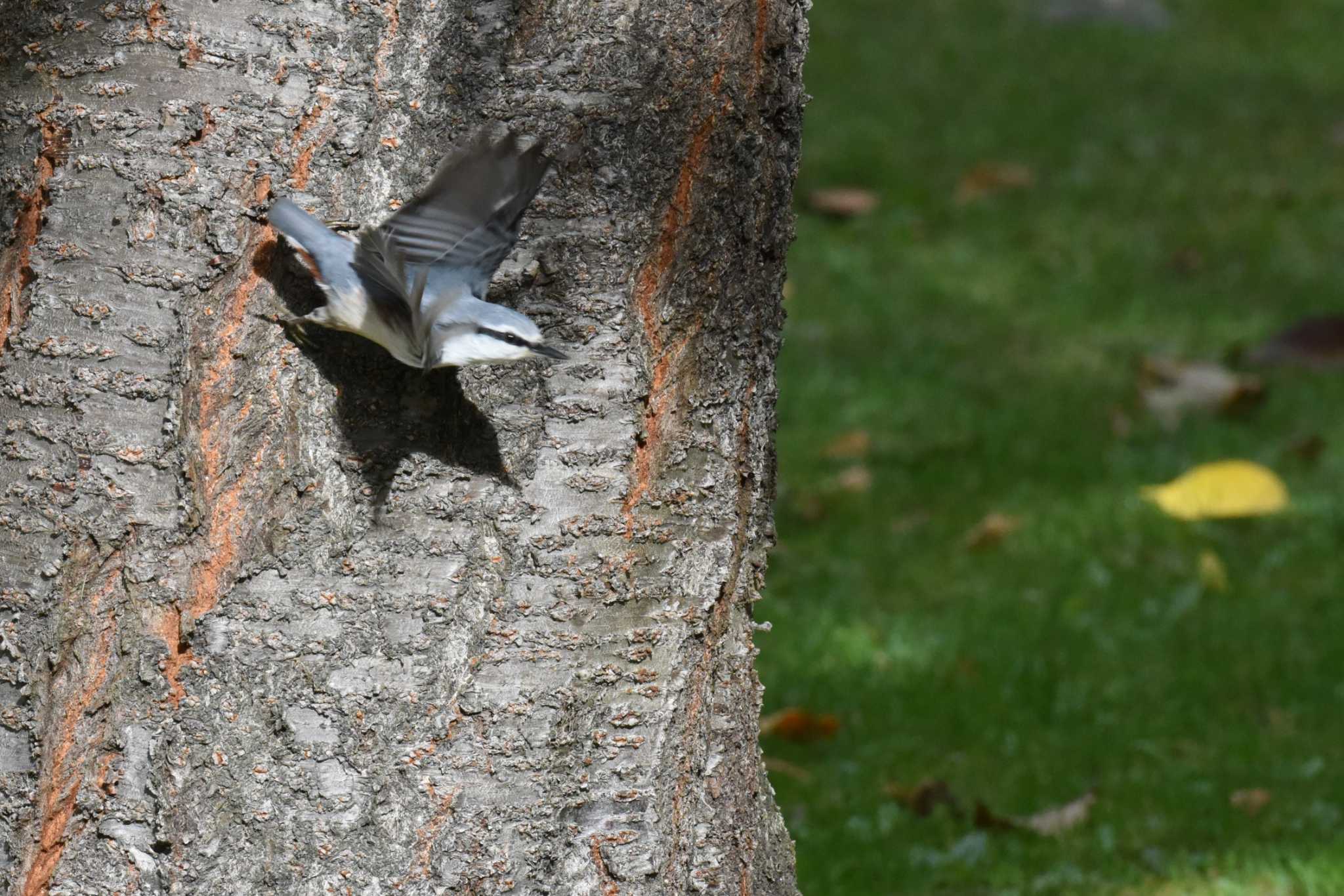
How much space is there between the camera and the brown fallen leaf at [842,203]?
777 centimetres

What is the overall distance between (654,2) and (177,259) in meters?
0.70

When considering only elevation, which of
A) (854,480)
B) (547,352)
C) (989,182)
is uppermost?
(547,352)

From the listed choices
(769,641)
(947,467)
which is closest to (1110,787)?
(769,641)

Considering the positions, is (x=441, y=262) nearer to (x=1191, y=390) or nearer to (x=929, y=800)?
(x=929, y=800)

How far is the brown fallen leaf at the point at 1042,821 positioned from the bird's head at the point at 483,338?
1990 mm

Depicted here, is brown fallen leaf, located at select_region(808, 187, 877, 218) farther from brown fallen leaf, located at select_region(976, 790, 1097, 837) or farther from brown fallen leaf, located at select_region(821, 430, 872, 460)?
brown fallen leaf, located at select_region(976, 790, 1097, 837)

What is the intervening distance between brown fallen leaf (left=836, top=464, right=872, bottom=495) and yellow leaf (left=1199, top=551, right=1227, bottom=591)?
3.80 ft

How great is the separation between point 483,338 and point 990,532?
3.26m

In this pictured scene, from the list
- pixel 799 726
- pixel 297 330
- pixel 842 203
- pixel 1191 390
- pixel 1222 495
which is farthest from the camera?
pixel 842 203

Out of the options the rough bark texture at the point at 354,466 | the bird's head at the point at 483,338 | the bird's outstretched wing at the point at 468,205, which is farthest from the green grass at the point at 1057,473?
the bird's outstretched wing at the point at 468,205

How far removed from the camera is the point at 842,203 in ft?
25.5

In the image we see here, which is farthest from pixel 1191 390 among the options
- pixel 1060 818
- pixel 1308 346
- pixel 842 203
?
pixel 1060 818

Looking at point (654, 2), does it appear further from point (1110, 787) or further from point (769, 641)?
point (769, 641)

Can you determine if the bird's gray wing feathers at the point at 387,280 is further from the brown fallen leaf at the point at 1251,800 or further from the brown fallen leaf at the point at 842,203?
the brown fallen leaf at the point at 842,203
